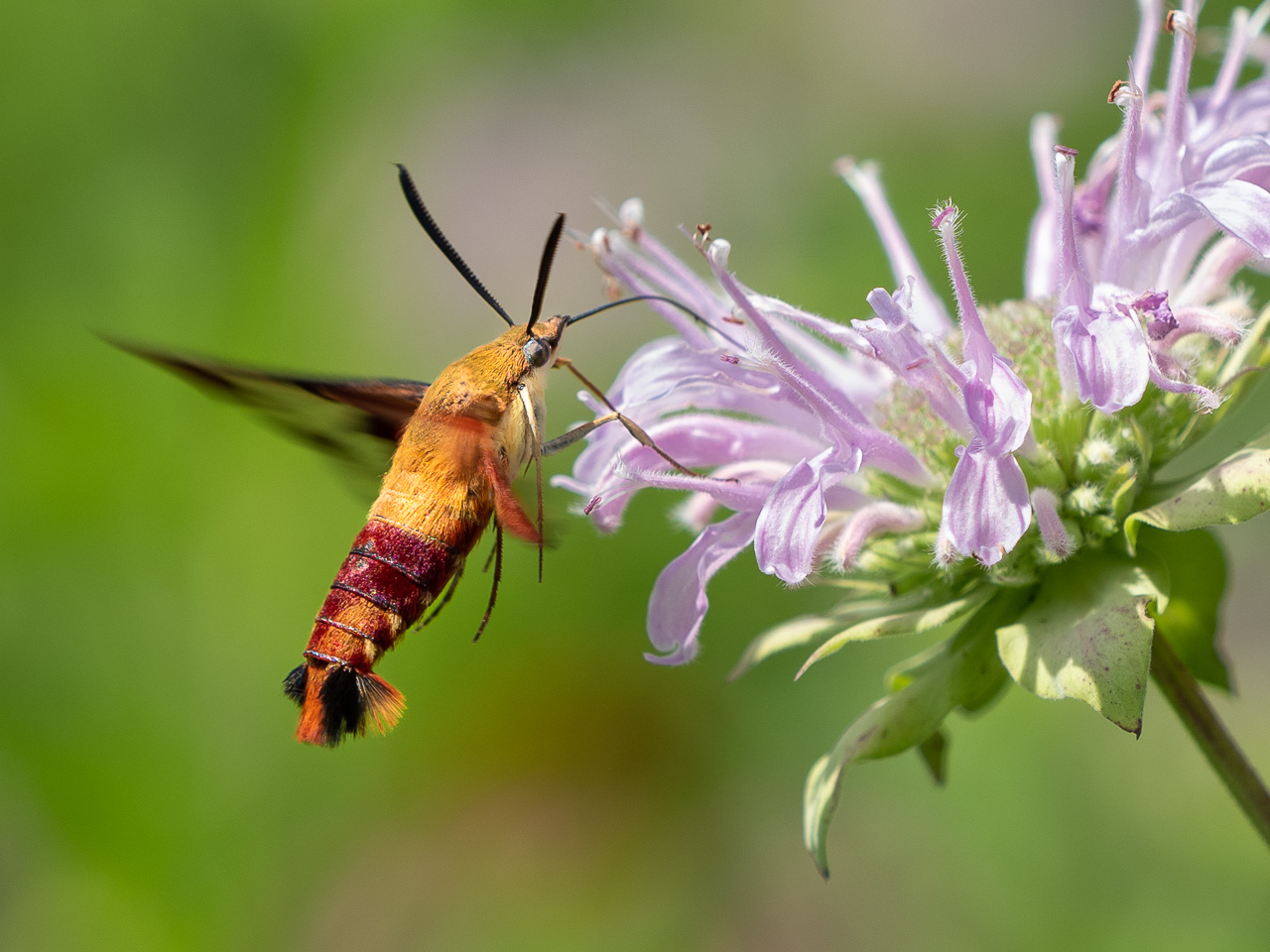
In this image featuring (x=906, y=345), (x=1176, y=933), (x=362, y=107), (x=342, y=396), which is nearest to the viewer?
(x=906, y=345)

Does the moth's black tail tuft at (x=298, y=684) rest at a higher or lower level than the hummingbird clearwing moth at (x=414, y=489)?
lower

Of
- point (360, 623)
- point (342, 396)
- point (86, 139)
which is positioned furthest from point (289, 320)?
point (360, 623)

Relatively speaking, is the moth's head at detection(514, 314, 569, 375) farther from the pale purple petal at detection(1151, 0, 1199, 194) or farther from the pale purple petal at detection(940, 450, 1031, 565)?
the pale purple petal at detection(1151, 0, 1199, 194)

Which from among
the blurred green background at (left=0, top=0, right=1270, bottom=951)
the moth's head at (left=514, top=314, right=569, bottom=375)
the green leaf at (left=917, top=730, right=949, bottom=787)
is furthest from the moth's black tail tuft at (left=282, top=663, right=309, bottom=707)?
the blurred green background at (left=0, top=0, right=1270, bottom=951)

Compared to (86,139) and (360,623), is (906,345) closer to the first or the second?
(360,623)

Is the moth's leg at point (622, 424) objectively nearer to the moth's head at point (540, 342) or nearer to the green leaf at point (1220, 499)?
the moth's head at point (540, 342)

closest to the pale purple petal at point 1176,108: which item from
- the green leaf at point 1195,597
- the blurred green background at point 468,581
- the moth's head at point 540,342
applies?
the green leaf at point 1195,597
